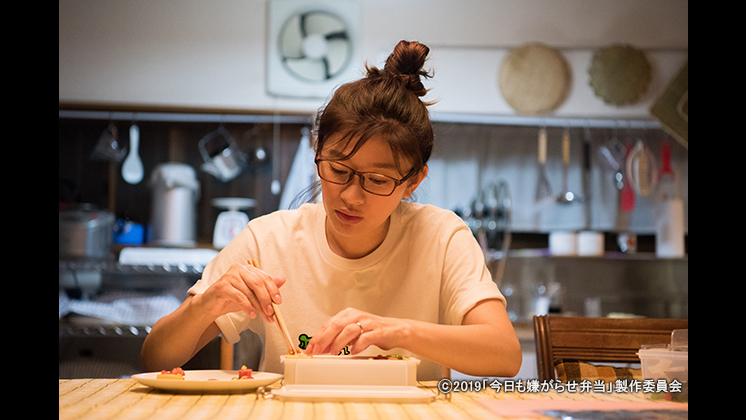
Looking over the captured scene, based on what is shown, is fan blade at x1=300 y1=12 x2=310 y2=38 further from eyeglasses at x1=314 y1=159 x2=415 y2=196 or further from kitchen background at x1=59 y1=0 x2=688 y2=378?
eyeglasses at x1=314 y1=159 x2=415 y2=196

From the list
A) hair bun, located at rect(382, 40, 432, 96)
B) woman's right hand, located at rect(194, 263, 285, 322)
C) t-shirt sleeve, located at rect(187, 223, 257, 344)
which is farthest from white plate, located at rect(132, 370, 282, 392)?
hair bun, located at rect(382, 40, 432, 96)

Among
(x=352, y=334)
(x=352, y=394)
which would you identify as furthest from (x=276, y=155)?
(x=352, y=394)

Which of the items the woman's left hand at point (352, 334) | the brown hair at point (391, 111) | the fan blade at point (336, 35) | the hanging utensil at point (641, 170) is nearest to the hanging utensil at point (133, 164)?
the fan blade at point (336, 35)

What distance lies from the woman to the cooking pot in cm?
179

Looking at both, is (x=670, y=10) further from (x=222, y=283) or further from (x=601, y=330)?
(x=222, y=283)

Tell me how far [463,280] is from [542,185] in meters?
2.07

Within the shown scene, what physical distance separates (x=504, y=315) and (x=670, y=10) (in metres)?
2.80

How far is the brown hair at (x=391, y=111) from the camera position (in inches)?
48.9

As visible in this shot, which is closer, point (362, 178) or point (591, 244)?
point (362, 178)

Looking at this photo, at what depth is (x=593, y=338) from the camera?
138 cm

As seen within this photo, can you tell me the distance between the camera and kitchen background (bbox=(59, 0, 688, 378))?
307cm

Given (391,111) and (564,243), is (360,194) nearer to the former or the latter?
(391,111)

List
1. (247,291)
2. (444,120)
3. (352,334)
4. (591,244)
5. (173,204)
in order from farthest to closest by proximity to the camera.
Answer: (444,120) → (591,244) → (173,204) → (247,291) → (352,334)
